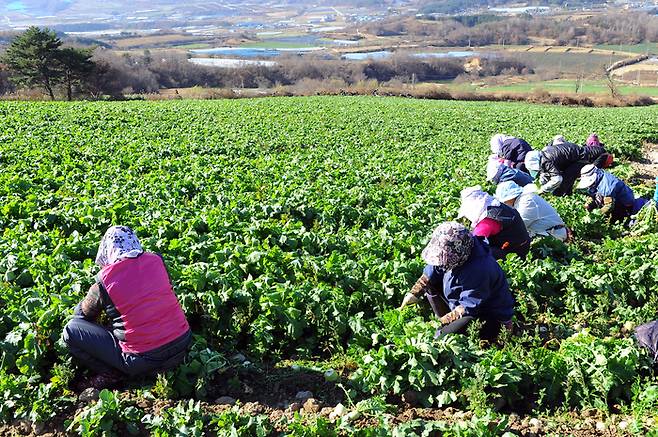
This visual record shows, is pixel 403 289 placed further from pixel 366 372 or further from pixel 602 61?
pixel 602 61

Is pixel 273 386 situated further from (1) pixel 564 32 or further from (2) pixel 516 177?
(1) pixel 564 32

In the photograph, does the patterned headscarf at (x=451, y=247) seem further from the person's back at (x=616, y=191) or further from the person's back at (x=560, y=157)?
the person's back at (x=560, y=157)

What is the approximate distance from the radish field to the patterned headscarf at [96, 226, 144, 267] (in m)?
0.97

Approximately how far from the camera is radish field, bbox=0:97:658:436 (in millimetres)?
4398

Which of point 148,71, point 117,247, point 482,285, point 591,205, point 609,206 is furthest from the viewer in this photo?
point 148,71

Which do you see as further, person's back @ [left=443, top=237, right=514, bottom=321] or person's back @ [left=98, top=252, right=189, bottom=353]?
person's back @ [left=443, top=237, right=514, bottom=321]

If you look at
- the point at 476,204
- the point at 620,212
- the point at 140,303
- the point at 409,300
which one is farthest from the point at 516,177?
the point at 140,303

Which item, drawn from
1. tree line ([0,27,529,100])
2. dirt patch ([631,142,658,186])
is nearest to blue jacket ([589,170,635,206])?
dirt patch ([631,142,658,186])

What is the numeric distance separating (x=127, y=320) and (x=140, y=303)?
187 millimetres

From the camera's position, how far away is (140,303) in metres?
4.61

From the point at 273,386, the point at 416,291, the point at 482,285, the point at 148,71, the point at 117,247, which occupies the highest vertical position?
the point at 148,71

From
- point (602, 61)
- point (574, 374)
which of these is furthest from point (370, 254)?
point (602, 61)

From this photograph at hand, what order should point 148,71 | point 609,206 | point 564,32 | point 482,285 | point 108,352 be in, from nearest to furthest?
point 108,352 < point 482,285 < point 609,206 < point 148,71 < point 564,32

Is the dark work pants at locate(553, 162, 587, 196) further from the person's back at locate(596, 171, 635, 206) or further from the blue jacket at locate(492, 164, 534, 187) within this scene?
the person's back at locate(596, 171, 635, 206)
